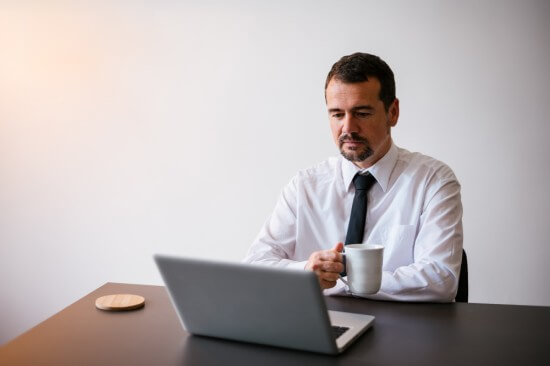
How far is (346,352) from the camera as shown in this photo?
1.18 m

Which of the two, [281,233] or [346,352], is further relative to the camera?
[281,233]

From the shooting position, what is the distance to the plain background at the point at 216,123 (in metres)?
2.76

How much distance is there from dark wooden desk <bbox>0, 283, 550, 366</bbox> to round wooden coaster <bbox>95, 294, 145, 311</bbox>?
2 cm

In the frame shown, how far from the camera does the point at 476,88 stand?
277 cm

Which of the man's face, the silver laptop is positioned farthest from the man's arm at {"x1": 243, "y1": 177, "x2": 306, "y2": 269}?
the silver laptop

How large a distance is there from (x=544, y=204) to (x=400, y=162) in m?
1.04

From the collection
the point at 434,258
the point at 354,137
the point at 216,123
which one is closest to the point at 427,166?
the point at 354,137

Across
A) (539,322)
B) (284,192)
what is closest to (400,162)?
(284,192)

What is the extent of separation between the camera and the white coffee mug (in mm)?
1409

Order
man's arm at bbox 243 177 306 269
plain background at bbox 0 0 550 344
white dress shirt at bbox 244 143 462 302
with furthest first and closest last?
plain background at bbox 0 0 550 344, man's arm at bbox 243 177 306 269, white dress shirt at bbox 244 143 462 302

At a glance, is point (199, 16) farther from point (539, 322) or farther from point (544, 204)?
point (539, 322)

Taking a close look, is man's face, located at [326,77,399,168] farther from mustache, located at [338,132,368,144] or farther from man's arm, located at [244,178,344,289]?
man's arm, located at [244,178,344,289]

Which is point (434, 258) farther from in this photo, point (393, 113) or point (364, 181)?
point (393, 113)

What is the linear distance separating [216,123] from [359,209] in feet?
4.44
